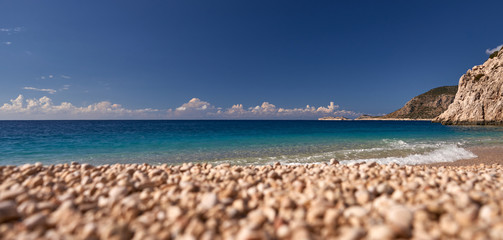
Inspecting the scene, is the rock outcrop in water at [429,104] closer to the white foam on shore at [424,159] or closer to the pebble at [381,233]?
the white foam on shore at [424,159]

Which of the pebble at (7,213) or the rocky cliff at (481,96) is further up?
the rocky cliff at (481,96)

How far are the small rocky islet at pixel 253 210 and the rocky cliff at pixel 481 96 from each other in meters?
63.3

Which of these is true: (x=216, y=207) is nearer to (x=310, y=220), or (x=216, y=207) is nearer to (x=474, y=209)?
(x=310, y=220)

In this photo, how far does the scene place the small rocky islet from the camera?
192cm

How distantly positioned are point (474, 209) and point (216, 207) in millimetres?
2844

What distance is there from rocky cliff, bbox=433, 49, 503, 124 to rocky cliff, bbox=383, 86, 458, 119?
66.8 metres

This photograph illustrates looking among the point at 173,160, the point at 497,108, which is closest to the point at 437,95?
the point at 497,108

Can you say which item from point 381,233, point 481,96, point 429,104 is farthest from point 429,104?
point 381,233

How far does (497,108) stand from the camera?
42875 mm

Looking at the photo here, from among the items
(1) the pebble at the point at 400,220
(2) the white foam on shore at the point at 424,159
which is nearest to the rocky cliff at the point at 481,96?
(2) the white foam on shore at the point at 424,159

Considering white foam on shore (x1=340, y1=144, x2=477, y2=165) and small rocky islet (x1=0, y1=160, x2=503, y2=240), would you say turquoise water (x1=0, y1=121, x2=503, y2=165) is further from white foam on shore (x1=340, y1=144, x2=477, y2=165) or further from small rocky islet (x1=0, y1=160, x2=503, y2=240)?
small rocky islet (x1=0, y1=160, x2=503, y2=240)

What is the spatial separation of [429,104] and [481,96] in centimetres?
9018

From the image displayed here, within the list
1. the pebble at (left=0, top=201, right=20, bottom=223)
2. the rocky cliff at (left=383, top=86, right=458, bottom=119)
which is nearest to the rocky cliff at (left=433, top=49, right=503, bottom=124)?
the rocky cliff at (left=383, top=86, right=458, bottom=119)

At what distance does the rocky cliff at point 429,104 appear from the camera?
107 metres
